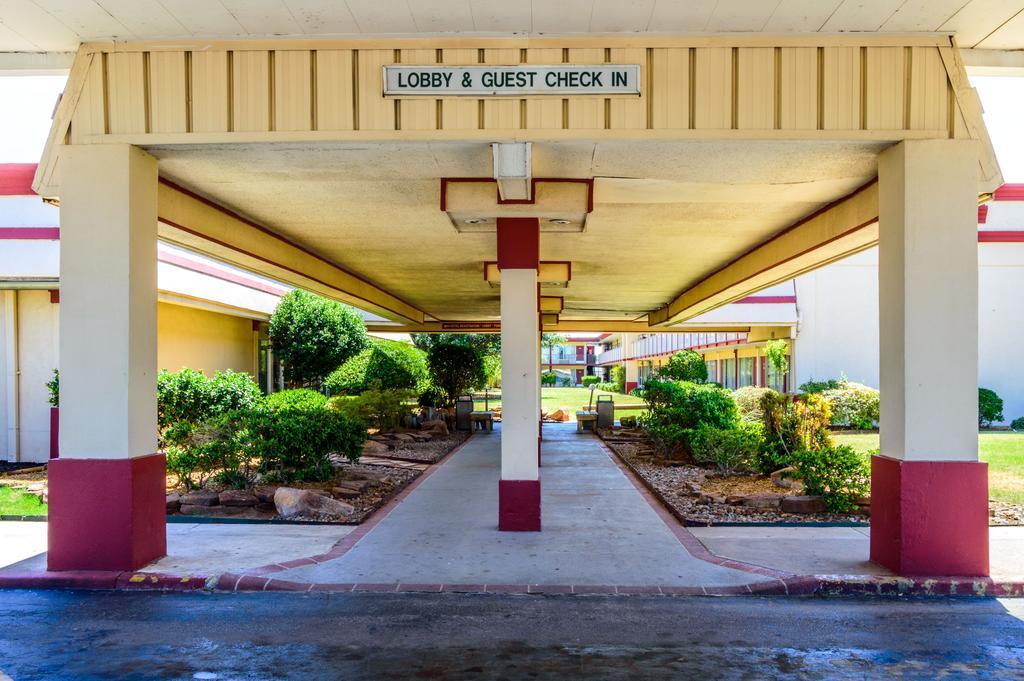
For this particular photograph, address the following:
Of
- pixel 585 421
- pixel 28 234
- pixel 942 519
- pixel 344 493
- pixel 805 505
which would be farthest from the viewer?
pixel 585 421

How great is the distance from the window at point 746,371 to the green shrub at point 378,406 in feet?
62.2

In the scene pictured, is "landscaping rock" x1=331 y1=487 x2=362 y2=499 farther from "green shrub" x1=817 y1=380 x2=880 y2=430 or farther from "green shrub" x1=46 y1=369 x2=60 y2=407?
"green shrub" x1=817 y1=380 x2=880 y2=430

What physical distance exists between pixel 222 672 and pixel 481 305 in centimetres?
1797

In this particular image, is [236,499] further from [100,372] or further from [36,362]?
[36,362]

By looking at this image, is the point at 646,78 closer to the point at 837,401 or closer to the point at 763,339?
the point at 837,401

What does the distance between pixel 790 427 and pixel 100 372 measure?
955 centimetres

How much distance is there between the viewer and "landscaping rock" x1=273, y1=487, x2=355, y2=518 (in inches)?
368

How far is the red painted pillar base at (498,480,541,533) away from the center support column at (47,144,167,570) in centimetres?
352

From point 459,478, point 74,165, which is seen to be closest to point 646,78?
point 74,165

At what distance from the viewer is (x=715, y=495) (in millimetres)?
10664

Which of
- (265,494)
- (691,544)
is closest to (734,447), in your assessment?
(691,544)

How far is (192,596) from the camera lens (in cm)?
637

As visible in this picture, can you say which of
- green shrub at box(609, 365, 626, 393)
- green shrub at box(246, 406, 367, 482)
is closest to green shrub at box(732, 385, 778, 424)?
green shrub at box(246, 406, 367, 482)

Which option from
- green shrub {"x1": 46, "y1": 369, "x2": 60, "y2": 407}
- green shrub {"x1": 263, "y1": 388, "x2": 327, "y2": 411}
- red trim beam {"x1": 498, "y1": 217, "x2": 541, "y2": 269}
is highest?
red trim beam {"x1": 498, "y1": 217, "x2": 541, "y2": 269}
